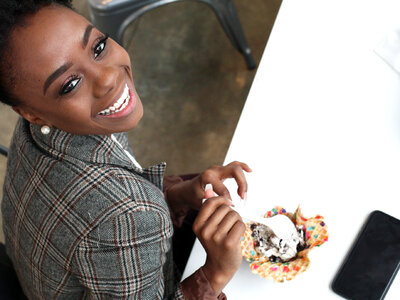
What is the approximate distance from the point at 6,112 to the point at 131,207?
1496 mm

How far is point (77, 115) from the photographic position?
67cm

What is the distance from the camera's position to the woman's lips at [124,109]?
0.74 meters

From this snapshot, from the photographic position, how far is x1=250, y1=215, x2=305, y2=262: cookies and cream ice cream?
0.79 metres

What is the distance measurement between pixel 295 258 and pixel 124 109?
44 centimetres

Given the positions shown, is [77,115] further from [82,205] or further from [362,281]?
[362,281]

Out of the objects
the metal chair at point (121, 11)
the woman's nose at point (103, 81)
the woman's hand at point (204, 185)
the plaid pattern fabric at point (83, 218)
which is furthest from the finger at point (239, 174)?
the metal chair at point (121, 11)

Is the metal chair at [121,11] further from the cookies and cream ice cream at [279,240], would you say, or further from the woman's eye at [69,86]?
the cookies and cream ice cream at [279,240]

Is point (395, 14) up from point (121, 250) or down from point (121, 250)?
up

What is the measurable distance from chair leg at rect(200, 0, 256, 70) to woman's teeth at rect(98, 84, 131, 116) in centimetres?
91

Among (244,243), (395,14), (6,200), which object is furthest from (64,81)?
(395,14)

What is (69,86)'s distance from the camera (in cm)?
63

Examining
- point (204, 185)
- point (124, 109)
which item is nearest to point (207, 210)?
point (204, 185)

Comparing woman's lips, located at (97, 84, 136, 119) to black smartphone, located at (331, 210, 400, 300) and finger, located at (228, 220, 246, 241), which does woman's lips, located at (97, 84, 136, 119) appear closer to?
finger, located at (228, 220, 246, 241)

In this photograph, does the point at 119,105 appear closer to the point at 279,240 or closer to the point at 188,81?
the point at 279,240
